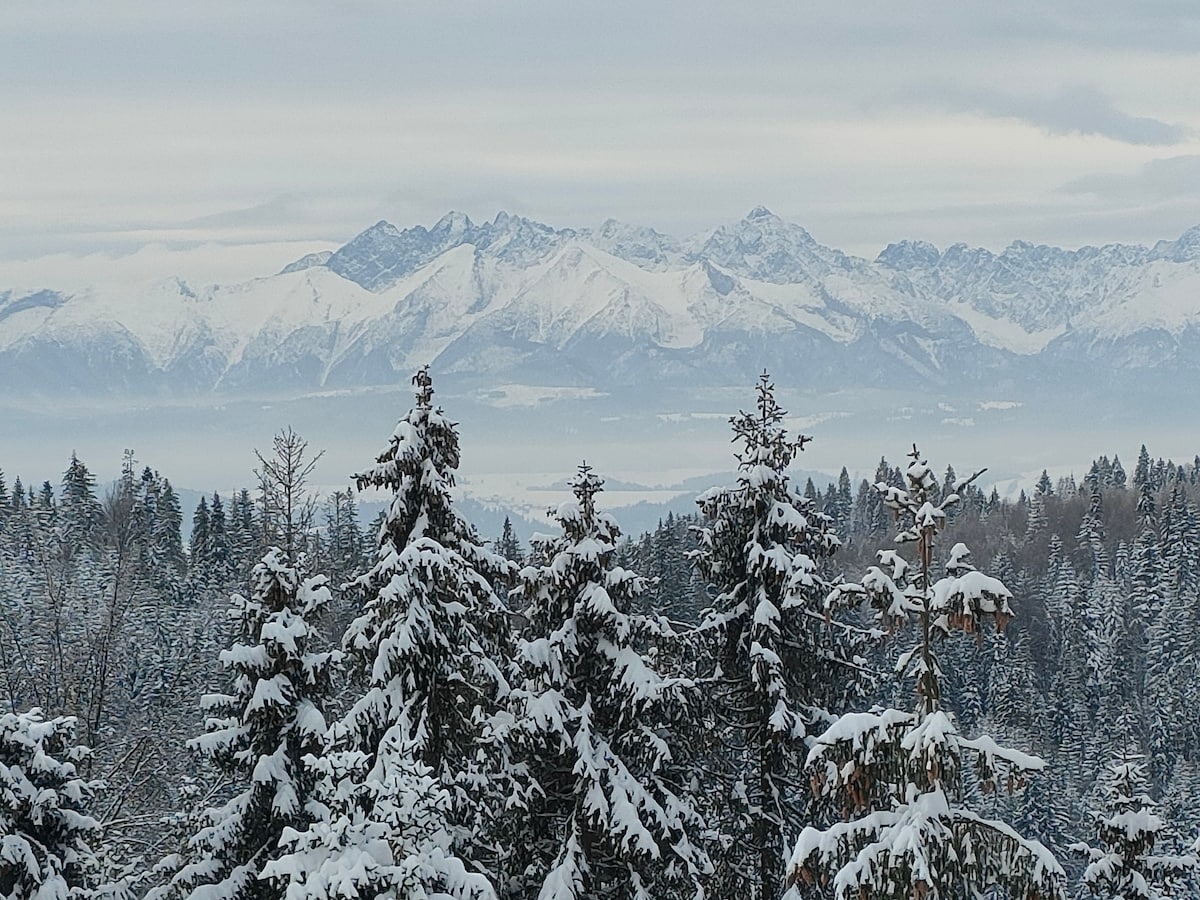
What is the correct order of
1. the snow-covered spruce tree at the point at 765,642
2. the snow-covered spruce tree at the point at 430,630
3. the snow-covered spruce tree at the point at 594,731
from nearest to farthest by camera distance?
1. the snow-covered spruce tree at the point at 430,630
2. the snow-covered spruce tree at the point at 594,731
3. the snow-covered spruce tree at the point at 765,642

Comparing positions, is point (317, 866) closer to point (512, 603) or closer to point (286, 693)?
point (286, 693)

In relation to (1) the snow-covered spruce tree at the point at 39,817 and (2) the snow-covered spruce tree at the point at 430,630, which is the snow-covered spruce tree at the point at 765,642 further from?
(1) the snow-covered spruce tree at the point at 39,817

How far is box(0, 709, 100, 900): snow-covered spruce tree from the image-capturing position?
17.6 m

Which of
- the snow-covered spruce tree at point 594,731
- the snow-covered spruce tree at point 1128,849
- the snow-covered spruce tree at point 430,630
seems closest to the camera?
the snow-covered spruce tree at point 430,630

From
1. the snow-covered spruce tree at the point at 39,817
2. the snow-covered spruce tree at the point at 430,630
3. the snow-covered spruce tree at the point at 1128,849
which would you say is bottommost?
the snow-covered spruce tree at the point at 1128,849

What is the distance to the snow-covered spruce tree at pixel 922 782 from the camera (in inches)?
486

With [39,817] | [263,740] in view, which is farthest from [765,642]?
[39,817]

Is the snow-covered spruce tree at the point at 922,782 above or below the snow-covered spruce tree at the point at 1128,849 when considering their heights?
above

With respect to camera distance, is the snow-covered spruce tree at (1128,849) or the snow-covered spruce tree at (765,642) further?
the snow-covered spruce tree at (1128,849)

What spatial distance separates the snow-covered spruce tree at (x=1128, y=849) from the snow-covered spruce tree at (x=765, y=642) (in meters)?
4.12

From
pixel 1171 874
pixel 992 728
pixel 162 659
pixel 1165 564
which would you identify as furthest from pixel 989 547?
pixel 1171 874

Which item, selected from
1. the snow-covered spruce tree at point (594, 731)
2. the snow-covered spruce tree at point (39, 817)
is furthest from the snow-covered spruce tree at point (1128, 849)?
the snow-covered spruce tree at point (39, 817)

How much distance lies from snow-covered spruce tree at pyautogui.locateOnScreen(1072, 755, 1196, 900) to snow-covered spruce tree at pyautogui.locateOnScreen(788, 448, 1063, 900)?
9027mm

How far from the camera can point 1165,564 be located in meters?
162
